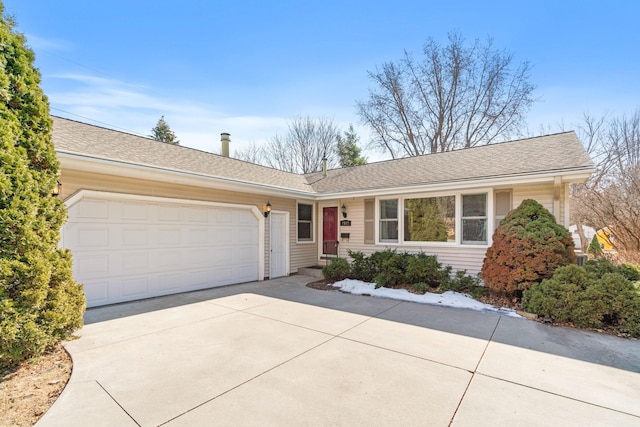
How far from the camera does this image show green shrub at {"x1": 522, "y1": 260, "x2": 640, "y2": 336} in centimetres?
459

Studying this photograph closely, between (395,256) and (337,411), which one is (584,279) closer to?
(395,256)

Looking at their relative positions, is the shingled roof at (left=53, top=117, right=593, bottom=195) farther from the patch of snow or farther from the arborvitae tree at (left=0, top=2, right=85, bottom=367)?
the patch of snow

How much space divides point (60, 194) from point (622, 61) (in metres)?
16.6

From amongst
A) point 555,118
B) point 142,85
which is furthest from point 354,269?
point 555,118

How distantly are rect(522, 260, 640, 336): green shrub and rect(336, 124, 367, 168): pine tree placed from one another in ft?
56.2

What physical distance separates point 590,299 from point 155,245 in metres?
8.23

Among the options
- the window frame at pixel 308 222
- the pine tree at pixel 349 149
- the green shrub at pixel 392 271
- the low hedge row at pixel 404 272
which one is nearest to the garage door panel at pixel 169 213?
the window frame at pixel 308 222

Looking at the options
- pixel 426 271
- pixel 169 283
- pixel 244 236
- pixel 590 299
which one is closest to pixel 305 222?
pixel 244 236

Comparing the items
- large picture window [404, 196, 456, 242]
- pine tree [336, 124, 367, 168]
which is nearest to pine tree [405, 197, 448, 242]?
large picture window [404, 196, 456, 242]

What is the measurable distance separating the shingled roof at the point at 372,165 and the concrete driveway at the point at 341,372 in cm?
324

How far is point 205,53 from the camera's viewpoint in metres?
9.22

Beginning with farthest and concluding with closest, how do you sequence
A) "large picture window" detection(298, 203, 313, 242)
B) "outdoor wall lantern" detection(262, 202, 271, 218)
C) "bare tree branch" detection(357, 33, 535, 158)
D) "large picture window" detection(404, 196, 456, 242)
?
"bare tree branch" detection(357, 33, 535, 158)
"large picture window" detection(298, 203, 313, 242)
"outdoor wall lantern" detection(262, 202, 271, 218)
"large picture window" detection(404, 196, 456, 242)

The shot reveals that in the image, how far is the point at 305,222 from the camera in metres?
10.3

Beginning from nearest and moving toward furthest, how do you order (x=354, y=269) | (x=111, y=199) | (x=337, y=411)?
(x=337, y=411)
(x=111, y=199)
(x=354, y=269)
